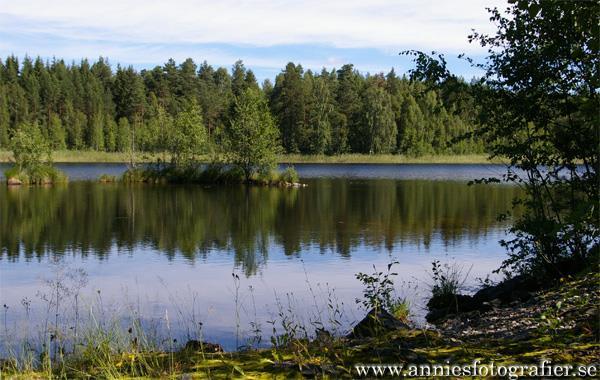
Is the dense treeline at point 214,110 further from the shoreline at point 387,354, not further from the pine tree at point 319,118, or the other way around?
the shoreline at point 387,354

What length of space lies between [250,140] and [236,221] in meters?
30.6

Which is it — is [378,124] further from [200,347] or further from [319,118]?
[200,347]

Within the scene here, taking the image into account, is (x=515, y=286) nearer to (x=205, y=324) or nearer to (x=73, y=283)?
(x=205, y=324)

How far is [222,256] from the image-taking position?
64.3ft

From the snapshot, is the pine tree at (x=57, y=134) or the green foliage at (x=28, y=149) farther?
the pine tree at (x=57, y=134)

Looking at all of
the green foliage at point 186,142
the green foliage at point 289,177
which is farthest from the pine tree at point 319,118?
the green foliage at point 289,177

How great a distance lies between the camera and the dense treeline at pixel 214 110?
394 ft

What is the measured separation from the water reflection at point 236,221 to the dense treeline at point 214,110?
7102cm

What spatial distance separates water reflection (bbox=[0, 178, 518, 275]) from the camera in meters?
21.9

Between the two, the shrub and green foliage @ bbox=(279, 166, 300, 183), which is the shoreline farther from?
the shrub

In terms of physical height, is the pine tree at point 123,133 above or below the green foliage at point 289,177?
above

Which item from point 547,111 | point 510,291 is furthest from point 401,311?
point 547,111

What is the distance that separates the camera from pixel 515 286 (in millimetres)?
11570

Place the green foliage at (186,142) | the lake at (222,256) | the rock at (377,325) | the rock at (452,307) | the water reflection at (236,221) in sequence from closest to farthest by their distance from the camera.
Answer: the rock at (377,325)
the rock at (452,307)
the lake at (222,256)
the water reflection at (236,221)
the green foliage at (186,142)
